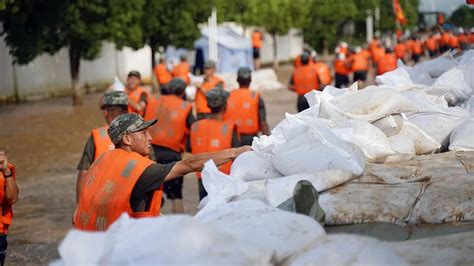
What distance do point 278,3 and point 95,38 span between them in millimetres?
17996

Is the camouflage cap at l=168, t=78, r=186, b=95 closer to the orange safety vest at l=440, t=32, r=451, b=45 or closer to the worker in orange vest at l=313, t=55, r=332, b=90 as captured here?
the worker in orange vest at l=313, t=55, r=332, b=90

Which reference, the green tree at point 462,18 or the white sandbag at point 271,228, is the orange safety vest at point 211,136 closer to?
the white sandbag at point 271,228

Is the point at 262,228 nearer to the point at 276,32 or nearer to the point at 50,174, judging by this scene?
the point at 50,174

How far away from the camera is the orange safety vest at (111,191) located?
475 cm

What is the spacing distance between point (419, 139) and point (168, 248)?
2.48 m

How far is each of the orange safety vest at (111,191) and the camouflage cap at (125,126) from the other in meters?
0.16

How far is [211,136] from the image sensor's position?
7.95 meters

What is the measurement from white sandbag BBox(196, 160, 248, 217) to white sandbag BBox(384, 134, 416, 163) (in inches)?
34.5

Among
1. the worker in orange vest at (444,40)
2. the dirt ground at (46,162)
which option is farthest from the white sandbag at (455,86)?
the worker in orange vest at (444,40)

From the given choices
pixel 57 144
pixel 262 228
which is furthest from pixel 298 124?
pixel 57 144

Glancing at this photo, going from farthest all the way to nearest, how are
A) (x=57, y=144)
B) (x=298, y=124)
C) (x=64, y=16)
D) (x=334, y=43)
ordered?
(x=334, y=43) → (x=64, y=16) → (x=57, y=144) → (x=298, y=124)

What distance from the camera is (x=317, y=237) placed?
10.4 feet

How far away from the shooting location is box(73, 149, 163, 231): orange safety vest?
4.75 metres

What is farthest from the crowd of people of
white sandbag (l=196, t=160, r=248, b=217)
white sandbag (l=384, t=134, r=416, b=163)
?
white sandbag (l=196, t=160, r=248, b=217)
